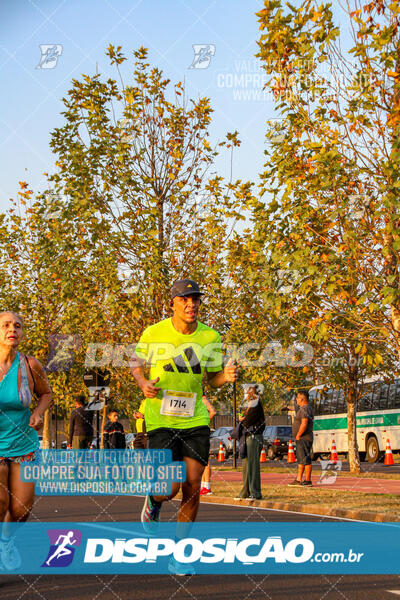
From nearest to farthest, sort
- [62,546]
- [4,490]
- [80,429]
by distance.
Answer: [4,490] → [62,546] → [80,429]

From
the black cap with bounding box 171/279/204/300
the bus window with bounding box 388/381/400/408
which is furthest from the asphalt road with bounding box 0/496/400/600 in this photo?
the bus window with bounding box 388/381/400/408

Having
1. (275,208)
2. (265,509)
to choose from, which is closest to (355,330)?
(275,208)

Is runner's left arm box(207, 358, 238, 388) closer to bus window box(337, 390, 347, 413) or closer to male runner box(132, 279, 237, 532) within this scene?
male runner box(132, 279, 237, 532)

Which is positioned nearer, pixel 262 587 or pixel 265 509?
pixel 262 587

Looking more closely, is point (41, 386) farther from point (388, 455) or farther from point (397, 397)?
point (397, 397)

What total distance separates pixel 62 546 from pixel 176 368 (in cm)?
275

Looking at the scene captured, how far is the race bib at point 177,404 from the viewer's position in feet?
21.0

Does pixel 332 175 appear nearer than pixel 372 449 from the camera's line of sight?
Yes

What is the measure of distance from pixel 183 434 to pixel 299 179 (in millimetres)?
6857

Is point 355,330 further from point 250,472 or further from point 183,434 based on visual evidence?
point 183,434

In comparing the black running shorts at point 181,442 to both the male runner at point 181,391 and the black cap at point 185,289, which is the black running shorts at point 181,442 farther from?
the black cap at point 185,289

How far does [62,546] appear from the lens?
822 cm

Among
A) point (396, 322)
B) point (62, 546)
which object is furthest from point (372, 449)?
point (62, 546)

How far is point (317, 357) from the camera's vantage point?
20906 millimetres
